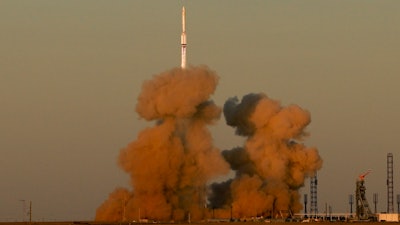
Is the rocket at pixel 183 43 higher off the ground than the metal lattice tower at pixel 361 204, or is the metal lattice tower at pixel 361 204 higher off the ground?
the rocket at pixel 183 43

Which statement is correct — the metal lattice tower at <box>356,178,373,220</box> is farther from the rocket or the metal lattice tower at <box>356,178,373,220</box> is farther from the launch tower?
the rocket

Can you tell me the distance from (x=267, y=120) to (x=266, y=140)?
2691mm

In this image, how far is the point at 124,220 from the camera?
342 feet

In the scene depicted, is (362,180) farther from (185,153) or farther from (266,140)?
(185,153)

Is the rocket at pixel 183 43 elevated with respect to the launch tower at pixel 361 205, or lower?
elevated

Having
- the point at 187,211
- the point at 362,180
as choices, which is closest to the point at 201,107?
the point at 187,211

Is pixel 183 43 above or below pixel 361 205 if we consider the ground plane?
above

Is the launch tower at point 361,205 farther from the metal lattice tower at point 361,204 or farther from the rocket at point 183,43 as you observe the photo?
the rocket at point 183,43

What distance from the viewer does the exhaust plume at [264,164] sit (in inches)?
4299

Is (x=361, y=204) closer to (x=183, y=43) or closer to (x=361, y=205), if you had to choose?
(x=361, y=205)

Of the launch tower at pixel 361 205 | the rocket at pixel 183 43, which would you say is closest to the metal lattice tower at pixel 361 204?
the launch tower at pixel 361 205

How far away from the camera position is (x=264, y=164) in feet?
366

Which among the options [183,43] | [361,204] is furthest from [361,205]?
[183,43]

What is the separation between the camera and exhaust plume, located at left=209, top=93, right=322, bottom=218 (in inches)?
4299
